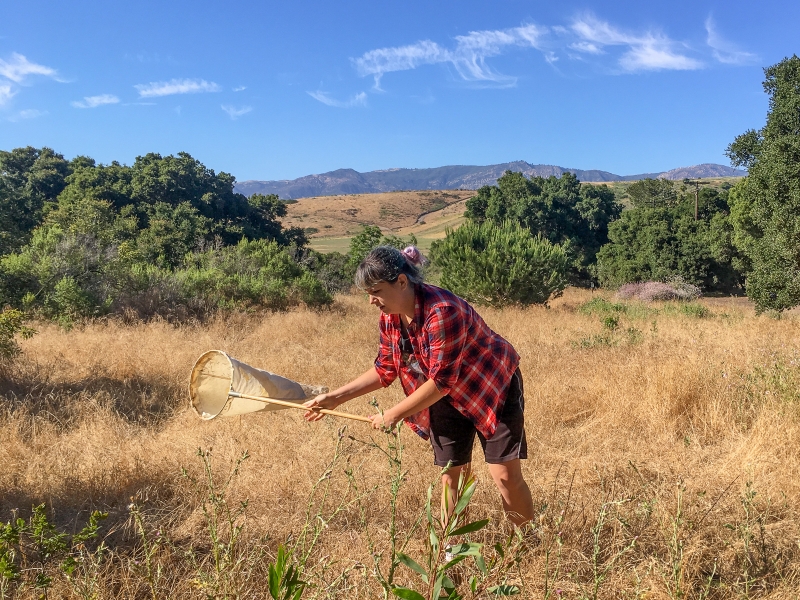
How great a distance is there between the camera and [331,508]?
125 inches

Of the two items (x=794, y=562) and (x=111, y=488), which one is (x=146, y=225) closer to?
(x=111, y=488)

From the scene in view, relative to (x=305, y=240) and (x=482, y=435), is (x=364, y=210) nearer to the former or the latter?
(x=305, y=240)

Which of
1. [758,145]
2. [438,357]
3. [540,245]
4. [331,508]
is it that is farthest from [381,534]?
[758,145]

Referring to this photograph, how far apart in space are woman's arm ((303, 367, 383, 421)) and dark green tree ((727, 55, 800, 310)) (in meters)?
11.3

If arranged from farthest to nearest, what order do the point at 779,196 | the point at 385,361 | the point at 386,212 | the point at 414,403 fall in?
1. the point at 386,212
2. the point at 779,196
3. the point at 385,361
4. the point at 414,403

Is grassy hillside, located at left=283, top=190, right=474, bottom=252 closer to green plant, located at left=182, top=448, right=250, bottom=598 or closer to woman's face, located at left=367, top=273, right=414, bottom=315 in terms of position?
green plant, located at left=182, top=448, right=250, bottom=598

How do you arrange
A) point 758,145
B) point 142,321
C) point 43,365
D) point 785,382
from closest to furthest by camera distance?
point 785,382
point 43,365
point 142,321
point 758,145

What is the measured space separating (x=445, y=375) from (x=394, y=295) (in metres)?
0.37

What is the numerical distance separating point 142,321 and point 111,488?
7.29 m

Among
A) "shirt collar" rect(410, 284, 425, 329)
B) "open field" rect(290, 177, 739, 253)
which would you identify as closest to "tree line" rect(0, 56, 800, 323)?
"shirt collar" rect(410, 284, 425, 329)

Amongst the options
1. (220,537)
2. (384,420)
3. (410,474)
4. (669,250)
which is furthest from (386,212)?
(384,420)

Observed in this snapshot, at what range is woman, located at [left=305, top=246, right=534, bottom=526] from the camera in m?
2.33

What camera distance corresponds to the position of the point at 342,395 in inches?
102

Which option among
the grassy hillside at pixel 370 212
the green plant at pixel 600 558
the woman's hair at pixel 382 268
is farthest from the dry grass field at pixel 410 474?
the grassy hillside at pixel 370 212
